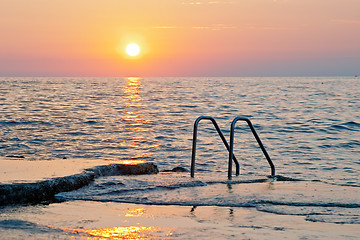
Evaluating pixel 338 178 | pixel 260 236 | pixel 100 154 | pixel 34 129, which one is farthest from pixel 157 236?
pixel 34 129

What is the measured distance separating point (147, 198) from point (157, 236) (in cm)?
185

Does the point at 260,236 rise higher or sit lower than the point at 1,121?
lower

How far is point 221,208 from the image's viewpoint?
581cm

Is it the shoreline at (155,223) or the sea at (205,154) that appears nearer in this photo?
the shoreline at (155,223)

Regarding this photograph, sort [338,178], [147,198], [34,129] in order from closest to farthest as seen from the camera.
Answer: [147,198]
[338,178]
[34,129]

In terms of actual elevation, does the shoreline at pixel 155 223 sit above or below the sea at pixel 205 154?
below

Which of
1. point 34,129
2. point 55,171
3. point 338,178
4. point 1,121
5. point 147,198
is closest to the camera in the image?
point 147,198

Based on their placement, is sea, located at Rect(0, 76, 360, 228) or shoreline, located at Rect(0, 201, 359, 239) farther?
sea, located at Rect(0, 76, 360, 228)

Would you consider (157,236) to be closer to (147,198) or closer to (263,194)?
(147,198)

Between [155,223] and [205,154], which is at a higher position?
[205,154]

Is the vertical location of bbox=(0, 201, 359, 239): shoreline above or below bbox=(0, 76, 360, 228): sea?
below

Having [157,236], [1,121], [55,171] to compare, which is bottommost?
[157,236]

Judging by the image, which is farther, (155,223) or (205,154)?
(205,154)

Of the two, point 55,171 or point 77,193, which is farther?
point 55,171
